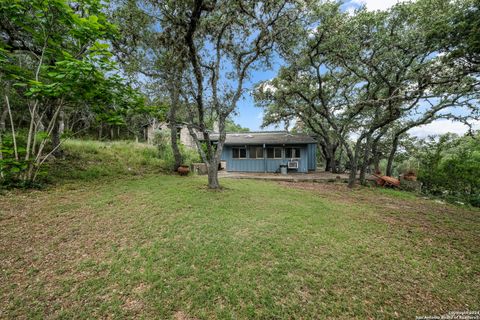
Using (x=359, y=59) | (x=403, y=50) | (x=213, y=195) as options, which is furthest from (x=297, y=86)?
(x=213, y=195)

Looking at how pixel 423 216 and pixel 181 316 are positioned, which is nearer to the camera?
pixel 181 316

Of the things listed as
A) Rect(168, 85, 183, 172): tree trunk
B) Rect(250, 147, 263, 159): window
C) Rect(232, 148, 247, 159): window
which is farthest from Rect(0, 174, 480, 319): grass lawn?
Rect(232, 148, 247, 159): window

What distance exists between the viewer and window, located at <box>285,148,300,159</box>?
14.9 meters

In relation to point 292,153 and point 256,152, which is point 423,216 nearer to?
point 292,153

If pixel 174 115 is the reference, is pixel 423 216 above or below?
below

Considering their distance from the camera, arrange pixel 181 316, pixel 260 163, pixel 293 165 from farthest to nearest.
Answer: pixel 260 163
pixel 293 165
pixel 181 316

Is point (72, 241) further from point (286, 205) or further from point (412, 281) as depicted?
point (412, 281)

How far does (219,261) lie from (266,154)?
40.9 ft

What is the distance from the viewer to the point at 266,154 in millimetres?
14977

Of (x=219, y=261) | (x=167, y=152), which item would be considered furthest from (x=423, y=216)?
(x=167, y=152)

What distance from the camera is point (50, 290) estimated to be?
229 cm

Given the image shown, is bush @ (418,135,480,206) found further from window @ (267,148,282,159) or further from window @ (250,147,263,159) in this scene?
window @ (250,147,263,159)

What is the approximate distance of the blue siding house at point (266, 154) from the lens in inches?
573

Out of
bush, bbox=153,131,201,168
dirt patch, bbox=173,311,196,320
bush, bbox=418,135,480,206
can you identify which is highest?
bush, bbox=153,131,201,168
